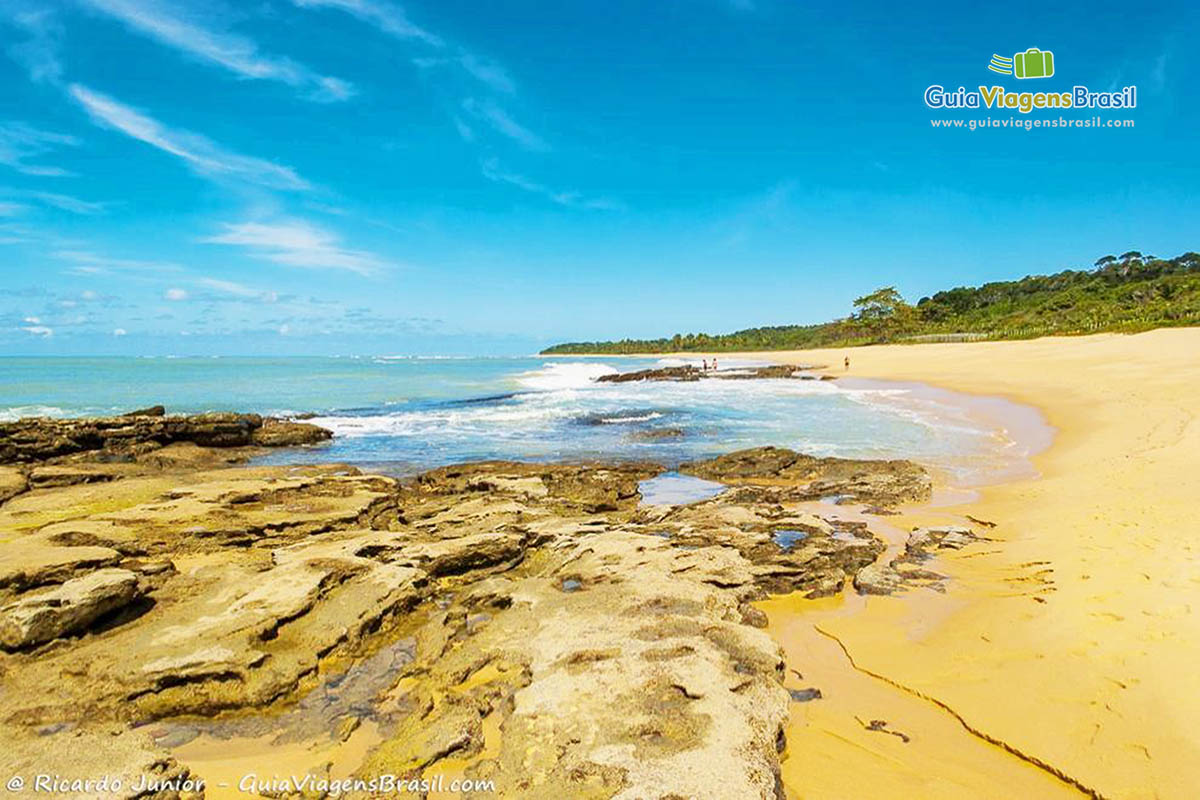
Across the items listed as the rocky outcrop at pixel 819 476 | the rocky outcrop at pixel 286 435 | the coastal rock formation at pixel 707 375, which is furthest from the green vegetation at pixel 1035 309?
the rocky outcrop at pixel 286 435

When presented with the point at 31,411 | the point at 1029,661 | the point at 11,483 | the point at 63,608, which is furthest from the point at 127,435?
the point at 1029,661

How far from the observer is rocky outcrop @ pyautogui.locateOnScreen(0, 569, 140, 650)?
16.7 ft

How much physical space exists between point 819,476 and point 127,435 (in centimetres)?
1884

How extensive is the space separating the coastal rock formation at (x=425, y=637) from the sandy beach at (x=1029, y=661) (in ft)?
1.90

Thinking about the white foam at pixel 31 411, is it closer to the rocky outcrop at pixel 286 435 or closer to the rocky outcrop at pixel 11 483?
the rocky outcrop at pixel 286 435

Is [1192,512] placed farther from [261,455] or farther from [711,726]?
[261,455]

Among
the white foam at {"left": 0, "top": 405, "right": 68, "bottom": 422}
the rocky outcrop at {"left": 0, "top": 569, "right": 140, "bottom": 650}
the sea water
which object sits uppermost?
the white foam at {"left": 0, "top": 405, "right": 68, "bottom": 422}

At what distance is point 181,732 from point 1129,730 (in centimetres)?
664

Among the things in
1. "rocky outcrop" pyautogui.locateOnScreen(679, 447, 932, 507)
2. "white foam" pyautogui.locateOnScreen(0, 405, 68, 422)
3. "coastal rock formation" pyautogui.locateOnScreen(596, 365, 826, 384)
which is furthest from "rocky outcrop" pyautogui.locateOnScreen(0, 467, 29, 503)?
"coastal rock formation" pyautogui.locateOnScreen(596, 365, 826, 384)

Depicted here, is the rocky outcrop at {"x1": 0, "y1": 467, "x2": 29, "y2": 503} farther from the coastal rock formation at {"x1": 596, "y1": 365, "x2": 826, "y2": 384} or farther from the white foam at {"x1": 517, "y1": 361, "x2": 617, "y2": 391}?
the coastal rock formation at {"x1": 596, "y1": 365, "x2": 826, "y2": 384}

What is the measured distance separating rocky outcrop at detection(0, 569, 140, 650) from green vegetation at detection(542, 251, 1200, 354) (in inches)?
2274

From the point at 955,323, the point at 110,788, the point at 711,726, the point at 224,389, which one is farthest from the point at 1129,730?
the point at 955,323

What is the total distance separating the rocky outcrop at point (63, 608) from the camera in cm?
509

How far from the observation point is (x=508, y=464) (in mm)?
13945
